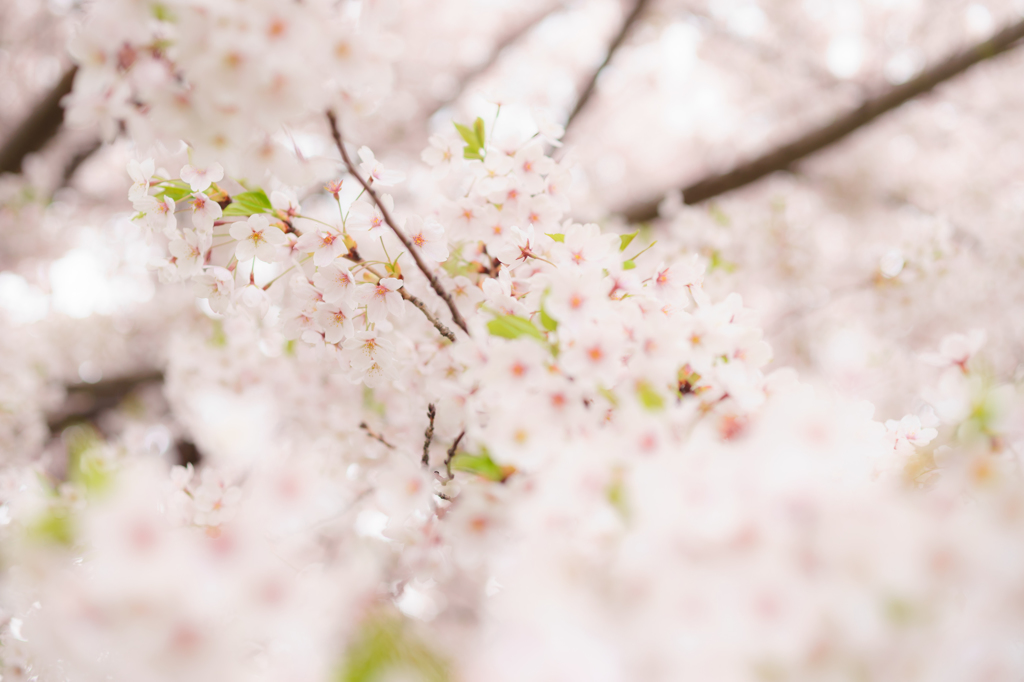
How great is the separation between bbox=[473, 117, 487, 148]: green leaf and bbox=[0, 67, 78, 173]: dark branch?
4964 mm

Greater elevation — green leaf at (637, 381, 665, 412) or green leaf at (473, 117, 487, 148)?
green leaf at (473, 117, 487, 148)

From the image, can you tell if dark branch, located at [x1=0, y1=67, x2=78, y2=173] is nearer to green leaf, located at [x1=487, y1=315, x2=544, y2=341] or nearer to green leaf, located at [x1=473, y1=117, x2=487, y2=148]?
green leaf, located at [x1=473, y1=117, x2=487, y2=148]

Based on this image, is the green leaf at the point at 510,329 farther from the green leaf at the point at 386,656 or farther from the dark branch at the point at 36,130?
the dark branch at the point at 36,130

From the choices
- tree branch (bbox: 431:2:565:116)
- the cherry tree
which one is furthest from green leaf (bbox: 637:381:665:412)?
tree branch (bbox: 431:2:565:116)

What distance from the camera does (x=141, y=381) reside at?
514 cm

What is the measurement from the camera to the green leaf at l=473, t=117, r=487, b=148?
4.73 ft

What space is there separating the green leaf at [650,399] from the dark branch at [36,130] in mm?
5760

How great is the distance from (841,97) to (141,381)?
7.82 metres

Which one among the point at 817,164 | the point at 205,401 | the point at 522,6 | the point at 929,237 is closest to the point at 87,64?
the point at 205,401

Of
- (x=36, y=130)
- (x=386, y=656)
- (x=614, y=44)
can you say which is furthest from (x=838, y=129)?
(x=36, y=130)

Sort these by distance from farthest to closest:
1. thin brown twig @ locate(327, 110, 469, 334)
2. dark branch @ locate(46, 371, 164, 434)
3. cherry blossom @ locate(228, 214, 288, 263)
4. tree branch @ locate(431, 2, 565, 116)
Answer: tree branch @ locate(431, 2, 565, 116) < dark branch @ locate(46, 371, 164, 434) < cherry blossom @ locate(228, 214, 288, 263) < thin brown twig @ locate(327, 110, 469, 334)

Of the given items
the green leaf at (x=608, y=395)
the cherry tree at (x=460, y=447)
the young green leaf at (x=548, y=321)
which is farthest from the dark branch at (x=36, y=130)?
the green leaf at (x=608, y=395)

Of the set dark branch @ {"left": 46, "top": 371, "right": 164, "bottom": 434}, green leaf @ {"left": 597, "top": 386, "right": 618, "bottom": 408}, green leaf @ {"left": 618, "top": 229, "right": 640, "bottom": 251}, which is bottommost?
dark branch @ {"left": 46, "top": 371, "right": 164, "bottom": 434}

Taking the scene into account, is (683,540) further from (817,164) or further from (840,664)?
(817,164)
